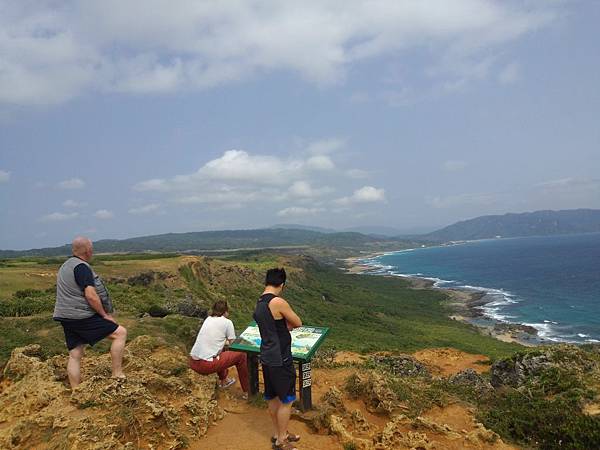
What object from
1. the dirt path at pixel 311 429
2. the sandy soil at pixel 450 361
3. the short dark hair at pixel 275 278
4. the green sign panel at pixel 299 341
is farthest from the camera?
the sandy soil at pixel 450 361

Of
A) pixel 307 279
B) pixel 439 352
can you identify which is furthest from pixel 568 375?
pixel 307 279

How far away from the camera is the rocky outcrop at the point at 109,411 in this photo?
20.0 feet

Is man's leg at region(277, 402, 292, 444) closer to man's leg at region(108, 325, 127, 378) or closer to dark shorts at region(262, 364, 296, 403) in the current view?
dark shorts at region(262, 364, 296, 403)

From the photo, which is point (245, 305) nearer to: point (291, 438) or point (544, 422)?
point (544, 422)

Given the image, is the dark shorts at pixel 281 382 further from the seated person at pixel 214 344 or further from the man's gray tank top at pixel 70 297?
the man's gray tank top at pixel 70 297

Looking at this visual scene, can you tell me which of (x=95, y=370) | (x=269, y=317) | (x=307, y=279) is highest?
(x=269, y=317)

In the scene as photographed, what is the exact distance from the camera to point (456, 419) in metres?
8.59

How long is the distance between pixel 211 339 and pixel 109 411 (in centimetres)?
236

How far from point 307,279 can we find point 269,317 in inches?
3247

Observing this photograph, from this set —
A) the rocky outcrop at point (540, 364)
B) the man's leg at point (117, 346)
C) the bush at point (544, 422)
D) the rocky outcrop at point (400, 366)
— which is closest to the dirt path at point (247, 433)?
the man's leg at point (117, 346)

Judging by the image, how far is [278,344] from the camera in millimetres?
6164

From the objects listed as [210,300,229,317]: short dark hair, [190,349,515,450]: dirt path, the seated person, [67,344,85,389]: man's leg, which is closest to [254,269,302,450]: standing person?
[190,349,515,450]: dirt path

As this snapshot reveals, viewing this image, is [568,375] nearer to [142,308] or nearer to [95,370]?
[95,370]

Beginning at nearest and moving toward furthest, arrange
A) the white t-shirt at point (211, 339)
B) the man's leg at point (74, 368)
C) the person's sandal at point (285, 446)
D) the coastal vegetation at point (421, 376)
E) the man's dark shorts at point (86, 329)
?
the person's sandal at point (285, 446) → the man's dark shorts at point (86, 329) → the man's leg at point (74, 368) → the coastal vegetation at point (421, 376) → the white t-shirt at point (211, 339)
